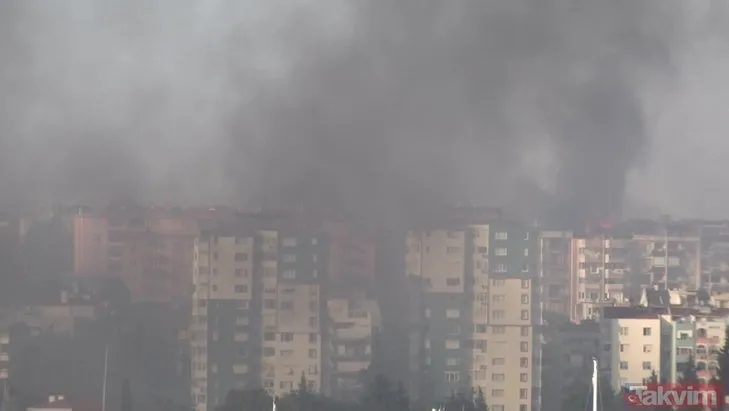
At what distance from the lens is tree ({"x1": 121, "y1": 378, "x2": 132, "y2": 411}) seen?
1535 cm

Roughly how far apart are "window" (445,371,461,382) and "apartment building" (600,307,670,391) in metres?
1.52

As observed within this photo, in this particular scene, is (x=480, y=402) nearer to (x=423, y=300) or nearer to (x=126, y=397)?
(x=423, y=300)

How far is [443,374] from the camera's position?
15633 mm

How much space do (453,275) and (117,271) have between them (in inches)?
144

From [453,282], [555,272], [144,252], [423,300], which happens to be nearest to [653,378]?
[555,272]

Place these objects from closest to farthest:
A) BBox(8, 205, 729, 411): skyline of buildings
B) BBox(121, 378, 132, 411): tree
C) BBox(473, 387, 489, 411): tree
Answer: BBox(121, 378, 132, 411): tree, BBox(473, 387, 489, 411): tree, BBox(8, 205, 729, 411): skyline of buildings

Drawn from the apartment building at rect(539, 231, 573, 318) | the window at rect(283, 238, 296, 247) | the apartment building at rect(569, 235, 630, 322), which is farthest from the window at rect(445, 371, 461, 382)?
the window at rect(283, 238, 296, 247)

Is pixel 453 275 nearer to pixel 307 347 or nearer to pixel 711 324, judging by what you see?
pixel 307 347

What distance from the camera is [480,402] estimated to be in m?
15.5

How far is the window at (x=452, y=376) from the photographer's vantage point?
615 inches

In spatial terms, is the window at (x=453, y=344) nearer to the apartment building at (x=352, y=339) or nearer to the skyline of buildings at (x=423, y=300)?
the skyline of buildings at (x=423, y=300)

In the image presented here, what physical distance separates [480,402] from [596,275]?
6.19 ft

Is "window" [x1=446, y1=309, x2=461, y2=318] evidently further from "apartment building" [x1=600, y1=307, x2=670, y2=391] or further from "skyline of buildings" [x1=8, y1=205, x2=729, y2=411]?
"apartment building" [x1=600, y1=307, x2=670, y2=391]

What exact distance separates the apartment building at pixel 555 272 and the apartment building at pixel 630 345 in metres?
0.47
